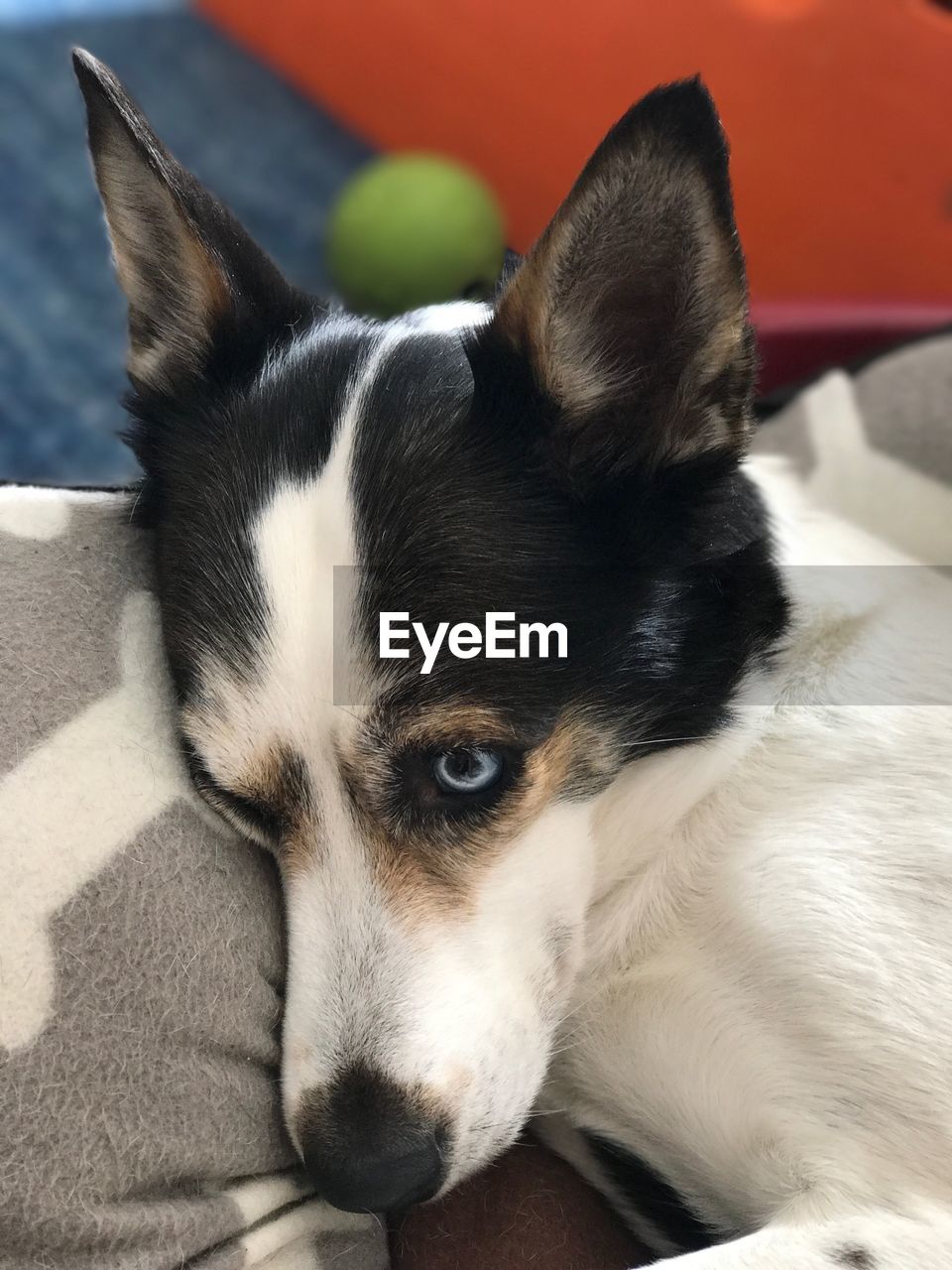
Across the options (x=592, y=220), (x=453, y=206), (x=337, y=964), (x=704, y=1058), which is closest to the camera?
(x=592, y=220)

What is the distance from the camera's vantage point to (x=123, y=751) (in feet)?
5.62

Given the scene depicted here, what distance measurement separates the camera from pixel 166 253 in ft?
6.15

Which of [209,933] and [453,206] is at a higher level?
[453,206]

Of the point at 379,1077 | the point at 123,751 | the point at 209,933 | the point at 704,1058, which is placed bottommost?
the point at 704,1058

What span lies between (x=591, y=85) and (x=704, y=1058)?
354 cm

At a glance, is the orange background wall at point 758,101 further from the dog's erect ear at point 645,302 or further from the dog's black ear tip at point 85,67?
the dog's black ear tip at point 85,67

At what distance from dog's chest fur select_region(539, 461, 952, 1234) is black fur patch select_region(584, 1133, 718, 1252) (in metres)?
0.02

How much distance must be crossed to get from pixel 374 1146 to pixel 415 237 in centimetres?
341

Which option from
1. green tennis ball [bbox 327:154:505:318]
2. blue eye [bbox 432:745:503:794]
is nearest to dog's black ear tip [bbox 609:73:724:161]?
blue eye [bbox 432:745:503:794]

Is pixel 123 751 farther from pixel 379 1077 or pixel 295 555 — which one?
pixel 379 1077

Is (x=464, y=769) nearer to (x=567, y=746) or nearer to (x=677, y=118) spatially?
(x=567, y=746)

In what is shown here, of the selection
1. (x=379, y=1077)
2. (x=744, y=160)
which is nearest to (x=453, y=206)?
(x=744, y=160)

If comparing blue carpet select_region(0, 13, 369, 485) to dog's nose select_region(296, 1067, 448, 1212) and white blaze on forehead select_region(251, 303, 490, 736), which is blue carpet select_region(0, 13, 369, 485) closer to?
white blaze on forehead select_region(251, 303, 490, 736)

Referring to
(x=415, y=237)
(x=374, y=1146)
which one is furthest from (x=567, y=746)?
(x=415, y=237)
